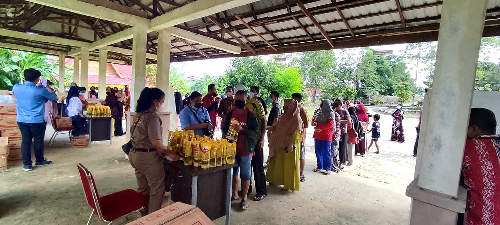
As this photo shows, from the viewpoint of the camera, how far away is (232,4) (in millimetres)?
4055

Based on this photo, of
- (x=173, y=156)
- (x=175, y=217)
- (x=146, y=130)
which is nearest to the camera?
(x=175, y=217)

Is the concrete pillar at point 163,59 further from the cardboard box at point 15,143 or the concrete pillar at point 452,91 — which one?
the concrete pillar at point 452,91

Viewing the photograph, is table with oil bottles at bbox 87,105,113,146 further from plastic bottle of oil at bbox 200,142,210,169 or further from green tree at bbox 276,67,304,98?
green tree at bbox 276,67,304,98

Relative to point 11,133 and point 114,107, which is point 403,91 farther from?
point 11,133

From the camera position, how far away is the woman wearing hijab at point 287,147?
414 cm

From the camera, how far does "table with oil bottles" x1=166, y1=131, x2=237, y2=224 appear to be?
253 centimetres

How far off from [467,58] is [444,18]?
37cm

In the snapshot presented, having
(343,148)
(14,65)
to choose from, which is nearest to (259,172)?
(343,148)

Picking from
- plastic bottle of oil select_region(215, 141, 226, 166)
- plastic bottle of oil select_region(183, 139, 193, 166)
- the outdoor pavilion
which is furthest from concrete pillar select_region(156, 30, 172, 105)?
plastic bottle of oil select_region(215, 141, 226, 166)

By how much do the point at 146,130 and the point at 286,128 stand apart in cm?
239

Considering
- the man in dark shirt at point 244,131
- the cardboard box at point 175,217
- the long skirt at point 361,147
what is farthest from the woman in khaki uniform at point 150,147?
the long skirt at point 361,147

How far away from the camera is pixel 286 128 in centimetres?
420

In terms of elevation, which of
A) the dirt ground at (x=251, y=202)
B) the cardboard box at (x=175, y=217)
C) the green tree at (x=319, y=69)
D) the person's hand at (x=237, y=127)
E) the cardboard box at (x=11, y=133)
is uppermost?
the green tree at (x=319, y=69)

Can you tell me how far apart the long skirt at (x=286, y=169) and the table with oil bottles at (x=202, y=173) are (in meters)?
1.60
